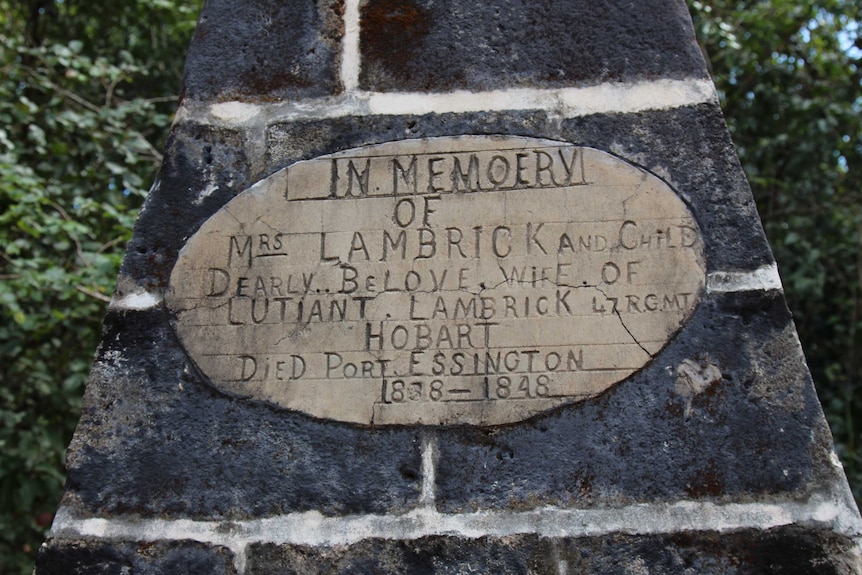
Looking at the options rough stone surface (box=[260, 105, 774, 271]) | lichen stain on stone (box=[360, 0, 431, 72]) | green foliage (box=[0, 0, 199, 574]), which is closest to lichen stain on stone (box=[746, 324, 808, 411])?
rough stone surface (box=[260, 105, 774, 271])

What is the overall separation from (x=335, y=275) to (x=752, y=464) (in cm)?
85

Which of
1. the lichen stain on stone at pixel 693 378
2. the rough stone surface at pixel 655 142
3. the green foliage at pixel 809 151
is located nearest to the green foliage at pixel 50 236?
the rough stone surface at pixel 655 142

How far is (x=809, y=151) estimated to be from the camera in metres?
4.55

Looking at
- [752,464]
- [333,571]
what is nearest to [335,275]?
[333,571]

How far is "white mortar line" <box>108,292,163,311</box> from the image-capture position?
188cm

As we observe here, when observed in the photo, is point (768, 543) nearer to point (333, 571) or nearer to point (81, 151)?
point (333, 571)

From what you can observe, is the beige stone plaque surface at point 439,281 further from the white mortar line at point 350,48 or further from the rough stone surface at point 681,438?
the white mortar line at point 350,48

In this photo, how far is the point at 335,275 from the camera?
1838 mm

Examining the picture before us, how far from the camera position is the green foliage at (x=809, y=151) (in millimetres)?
4406

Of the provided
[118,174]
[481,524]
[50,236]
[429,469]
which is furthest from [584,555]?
[118,174]

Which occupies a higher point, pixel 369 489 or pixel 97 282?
pixel 369 489

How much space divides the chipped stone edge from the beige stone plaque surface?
186mm

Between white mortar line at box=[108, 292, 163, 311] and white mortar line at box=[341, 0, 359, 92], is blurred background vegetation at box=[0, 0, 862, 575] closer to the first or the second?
white mortar line at box=[108, 292, 163, 311]

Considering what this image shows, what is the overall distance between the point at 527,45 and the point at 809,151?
10.0 feet
